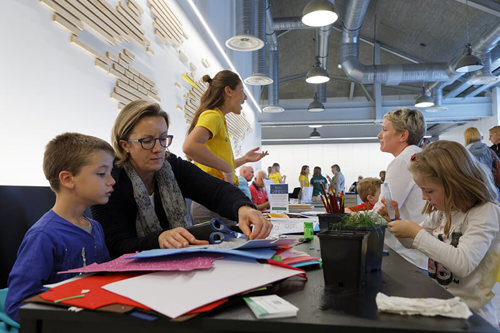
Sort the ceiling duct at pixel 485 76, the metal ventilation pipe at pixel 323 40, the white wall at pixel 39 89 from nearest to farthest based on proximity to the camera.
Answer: the white wall at pixel 39 89 → the ceiling duct at pixel 485 76 → the metal ventilation pipe at pixel 323 40

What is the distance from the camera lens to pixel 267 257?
2.58 feet

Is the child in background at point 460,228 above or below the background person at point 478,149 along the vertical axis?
below

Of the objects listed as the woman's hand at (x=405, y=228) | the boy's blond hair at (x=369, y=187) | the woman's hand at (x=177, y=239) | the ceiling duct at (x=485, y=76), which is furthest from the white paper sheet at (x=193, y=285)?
the ceiling duct at (x=485, y=76)

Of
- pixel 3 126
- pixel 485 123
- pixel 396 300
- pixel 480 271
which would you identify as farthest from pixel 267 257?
pixel 485 123

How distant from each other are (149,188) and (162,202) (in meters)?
0.10

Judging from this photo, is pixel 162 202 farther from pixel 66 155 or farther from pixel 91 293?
pixel 91 293

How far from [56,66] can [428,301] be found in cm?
223

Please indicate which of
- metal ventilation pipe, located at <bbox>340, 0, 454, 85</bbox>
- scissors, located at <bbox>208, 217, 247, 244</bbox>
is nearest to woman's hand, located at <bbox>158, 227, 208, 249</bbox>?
scissors, located at <bbox>208, 217, 247, 244</bbox>

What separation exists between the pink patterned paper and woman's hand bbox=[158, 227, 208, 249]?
0.13m

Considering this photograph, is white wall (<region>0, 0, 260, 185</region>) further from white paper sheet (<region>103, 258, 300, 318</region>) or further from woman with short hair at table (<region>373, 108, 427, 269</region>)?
woman with short hair at table (<region>373, 108, 427, 269</region>)

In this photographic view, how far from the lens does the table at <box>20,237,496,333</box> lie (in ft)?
1.69

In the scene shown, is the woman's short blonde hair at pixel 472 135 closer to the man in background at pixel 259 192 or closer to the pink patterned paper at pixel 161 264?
the man in background at pixel 259 192

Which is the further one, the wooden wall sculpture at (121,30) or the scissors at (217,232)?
the wooden wall sculpture at (121,30)

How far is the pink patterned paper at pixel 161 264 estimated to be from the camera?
2.34 feet
